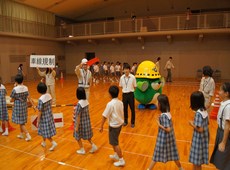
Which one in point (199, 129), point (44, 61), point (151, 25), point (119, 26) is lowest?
point (199, 129)

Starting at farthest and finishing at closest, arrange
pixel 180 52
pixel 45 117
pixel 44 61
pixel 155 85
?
1. pixel 180 52
2. pixel 155 85
3. pixel 44 61
4. pixel 45 117

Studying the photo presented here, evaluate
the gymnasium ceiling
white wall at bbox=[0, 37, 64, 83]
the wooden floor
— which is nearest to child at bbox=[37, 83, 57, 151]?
the wooden floor

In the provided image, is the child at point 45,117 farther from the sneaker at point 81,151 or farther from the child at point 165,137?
the child at point 165,137

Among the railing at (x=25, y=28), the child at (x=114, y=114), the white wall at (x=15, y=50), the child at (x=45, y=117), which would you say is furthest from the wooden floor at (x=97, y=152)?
the railing at (x=25, y=28)

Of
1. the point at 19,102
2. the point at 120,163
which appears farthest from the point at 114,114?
the point at 19,102

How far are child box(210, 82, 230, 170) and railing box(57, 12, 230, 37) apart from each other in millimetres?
13739

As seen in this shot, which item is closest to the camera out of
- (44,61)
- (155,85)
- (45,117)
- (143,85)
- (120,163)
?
(120,163)

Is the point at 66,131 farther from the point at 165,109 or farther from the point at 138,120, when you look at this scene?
the point at 165,109

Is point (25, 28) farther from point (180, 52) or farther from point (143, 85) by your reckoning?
point (143, 85)

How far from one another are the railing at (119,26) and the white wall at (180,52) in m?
1.94

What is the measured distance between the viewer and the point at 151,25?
16438 millimetres

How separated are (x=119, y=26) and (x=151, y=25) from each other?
2710 millimetres

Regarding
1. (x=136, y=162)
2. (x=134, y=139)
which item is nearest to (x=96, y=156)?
(x=136, y=162)

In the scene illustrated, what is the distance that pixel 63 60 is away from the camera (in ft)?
73.6
